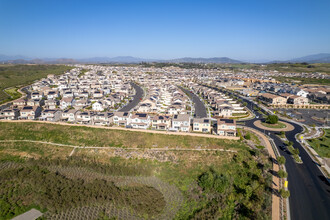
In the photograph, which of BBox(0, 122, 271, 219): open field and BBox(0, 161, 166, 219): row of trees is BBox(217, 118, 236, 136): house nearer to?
BBox(0, 122, 271, 219): open field

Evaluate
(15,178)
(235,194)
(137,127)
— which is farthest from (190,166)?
(15,178)

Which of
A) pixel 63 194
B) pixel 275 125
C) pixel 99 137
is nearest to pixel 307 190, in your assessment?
pixel 275 125

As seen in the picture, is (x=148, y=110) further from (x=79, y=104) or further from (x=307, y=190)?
(x=307, y=190)

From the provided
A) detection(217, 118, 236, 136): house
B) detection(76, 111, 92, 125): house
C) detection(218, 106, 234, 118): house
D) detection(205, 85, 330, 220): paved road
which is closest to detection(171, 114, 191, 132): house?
detection(217, 118, 236, 136): house

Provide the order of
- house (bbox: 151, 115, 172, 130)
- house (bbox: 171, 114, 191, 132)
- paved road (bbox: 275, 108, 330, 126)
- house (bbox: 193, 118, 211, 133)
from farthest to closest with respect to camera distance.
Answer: paved road (bbox: 275, 108, 330, 126) → house (bbox: 151, 115, 172, 130) → house (bbox: 171, 114, 191, 132) → house (bbox: 193, 118, 211, 133)

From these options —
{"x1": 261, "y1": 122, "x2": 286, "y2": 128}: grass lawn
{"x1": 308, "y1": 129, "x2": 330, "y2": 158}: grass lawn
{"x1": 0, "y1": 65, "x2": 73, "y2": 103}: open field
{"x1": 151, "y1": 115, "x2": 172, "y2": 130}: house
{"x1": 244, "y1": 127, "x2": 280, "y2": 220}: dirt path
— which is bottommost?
{"x1": 244, "y1": 127, "x2": 280, "y2": 220}: dirt path
